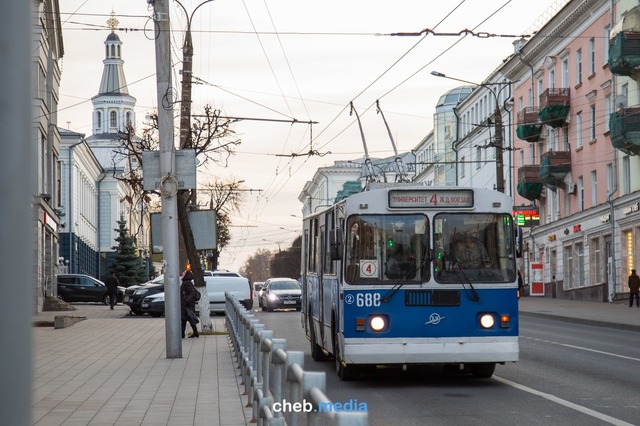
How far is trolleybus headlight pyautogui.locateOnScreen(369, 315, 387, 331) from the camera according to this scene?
14893 millimetres

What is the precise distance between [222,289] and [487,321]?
98.0 feet

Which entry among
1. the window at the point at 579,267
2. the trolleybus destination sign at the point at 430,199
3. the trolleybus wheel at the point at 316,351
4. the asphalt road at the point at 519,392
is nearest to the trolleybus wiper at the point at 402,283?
the trolleybus destination sign at the point at 430,199

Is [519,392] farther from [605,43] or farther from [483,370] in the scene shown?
[605,43]

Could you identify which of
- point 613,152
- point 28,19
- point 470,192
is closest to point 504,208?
point 470,192

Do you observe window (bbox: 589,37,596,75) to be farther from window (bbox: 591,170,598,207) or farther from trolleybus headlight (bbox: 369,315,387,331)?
trolleybus headlight (bbox: 369,315,387,331)

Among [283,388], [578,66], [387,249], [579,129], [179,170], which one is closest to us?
[283,388]

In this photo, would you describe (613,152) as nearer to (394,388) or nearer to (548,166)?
(548,166)

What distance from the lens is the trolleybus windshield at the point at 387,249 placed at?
15141 millimetres

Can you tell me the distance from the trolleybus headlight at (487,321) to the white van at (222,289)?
2903 cm

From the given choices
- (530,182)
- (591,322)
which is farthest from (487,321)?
(530,182)

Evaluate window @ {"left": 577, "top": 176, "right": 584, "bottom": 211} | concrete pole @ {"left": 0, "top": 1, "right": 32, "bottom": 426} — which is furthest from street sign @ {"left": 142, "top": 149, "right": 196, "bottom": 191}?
window @ {"left": 577, "top": 176, "right": 584, "bottom": 211}

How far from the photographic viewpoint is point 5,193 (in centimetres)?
292

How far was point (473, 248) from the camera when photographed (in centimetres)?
1528

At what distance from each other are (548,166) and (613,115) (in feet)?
38.9
